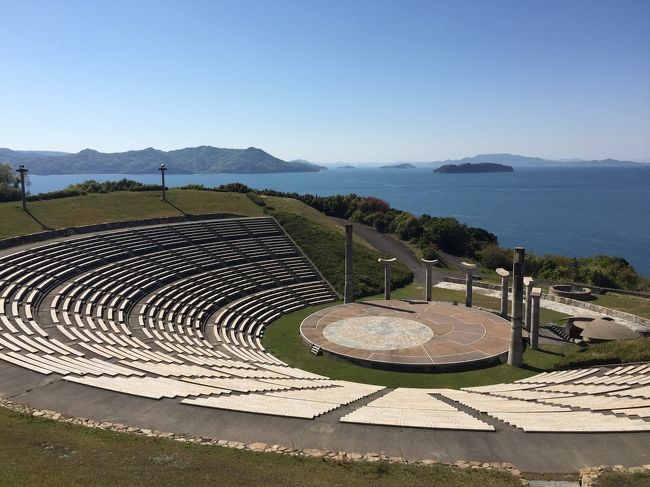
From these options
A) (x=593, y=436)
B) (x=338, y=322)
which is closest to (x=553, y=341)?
(x=338, y=322)

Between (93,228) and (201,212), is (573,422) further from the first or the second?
(201,212)

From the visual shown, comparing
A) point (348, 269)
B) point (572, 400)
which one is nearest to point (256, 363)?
point (572, 400)

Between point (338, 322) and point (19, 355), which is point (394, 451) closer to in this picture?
point (19, 355)

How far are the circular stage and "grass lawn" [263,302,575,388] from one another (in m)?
0.57

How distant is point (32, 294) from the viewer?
91.8 ft

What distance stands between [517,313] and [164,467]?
76.7ft

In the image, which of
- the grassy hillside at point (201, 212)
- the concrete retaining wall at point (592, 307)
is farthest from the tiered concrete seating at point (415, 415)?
the grassy hillside at point (201, 212)

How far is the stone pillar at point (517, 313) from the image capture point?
28.1 meters

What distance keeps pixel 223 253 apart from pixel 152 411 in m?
32.3

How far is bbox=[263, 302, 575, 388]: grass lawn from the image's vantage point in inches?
1030

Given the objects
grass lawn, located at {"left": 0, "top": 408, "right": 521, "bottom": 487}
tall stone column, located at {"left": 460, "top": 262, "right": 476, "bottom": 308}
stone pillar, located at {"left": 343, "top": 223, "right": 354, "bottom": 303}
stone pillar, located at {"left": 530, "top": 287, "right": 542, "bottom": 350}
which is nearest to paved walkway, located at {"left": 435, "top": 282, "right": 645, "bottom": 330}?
tall stone column, located at {"left": 460, "top": 262, "right": 476, "bottom": 308}

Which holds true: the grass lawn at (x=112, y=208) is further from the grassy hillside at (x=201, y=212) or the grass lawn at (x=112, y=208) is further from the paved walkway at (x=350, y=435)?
the paved walkway at (x=350, y=435)

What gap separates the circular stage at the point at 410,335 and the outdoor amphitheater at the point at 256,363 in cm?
15

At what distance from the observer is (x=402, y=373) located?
1075 inches
